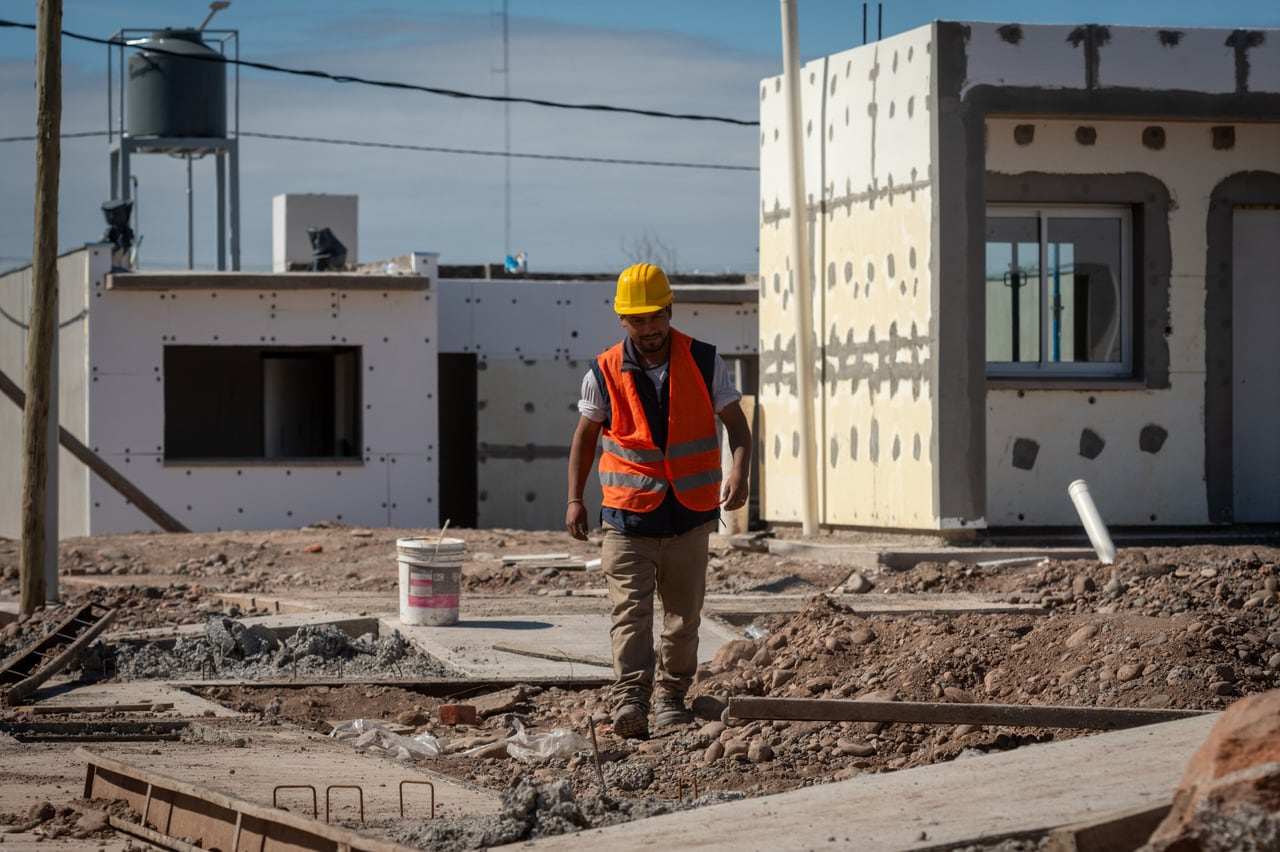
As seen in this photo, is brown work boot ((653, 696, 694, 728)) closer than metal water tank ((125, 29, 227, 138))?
Yes

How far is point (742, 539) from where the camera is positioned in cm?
1633

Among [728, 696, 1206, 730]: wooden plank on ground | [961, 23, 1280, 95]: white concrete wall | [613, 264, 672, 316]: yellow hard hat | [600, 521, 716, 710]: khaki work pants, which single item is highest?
[961, 23, 1280, 95]: white concrete wall

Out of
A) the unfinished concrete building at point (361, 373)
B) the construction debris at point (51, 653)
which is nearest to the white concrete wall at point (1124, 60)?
the construction debris at point (51, 653)

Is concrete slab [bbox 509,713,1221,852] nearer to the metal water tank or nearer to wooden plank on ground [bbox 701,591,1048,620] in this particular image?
wooden plank on ground [bbox 701,591,1048,620]

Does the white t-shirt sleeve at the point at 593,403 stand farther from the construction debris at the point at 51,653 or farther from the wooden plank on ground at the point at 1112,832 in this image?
the construction debris at the point at 51,653

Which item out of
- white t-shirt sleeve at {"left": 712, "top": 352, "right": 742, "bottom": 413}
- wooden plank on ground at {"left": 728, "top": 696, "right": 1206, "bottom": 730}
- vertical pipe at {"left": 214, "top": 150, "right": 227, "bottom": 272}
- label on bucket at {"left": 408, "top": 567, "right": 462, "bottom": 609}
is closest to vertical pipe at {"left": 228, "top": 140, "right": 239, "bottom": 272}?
vertical pipe at {"left": 214, "top": 150, "right": 227, "bottom": 272}

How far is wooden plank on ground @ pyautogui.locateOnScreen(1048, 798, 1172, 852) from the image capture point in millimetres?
4570

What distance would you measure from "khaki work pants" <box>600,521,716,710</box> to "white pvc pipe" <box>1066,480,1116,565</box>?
5.84 m

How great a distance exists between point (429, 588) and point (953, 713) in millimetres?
5117

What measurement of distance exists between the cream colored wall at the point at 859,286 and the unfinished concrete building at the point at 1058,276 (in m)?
0.03

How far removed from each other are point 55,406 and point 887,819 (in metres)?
9.43

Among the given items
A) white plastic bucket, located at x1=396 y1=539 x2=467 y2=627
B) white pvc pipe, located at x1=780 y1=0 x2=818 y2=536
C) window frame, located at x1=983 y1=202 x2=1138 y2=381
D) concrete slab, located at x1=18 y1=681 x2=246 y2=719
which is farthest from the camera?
white pvc pipe, located at x1=780 y1=0 x2=818 y2=536

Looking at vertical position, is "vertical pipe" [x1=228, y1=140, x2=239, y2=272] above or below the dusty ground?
above

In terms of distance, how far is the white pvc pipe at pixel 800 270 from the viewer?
1636cm
